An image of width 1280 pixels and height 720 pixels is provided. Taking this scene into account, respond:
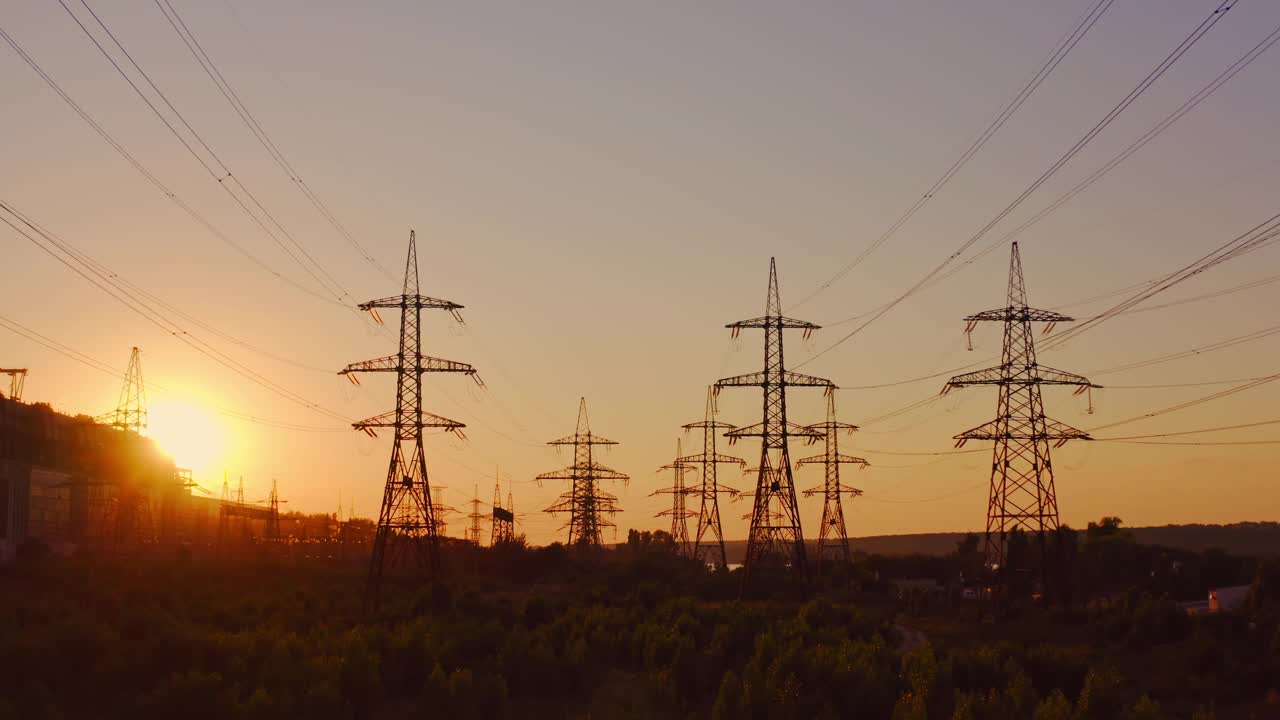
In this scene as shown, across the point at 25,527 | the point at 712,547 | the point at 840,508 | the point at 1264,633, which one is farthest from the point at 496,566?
the point at 1264,633

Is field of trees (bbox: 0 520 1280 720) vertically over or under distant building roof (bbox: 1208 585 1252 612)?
under

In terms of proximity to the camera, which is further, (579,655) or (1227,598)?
(1227,598)

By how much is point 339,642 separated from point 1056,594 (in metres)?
70.7

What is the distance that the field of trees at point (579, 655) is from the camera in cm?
3403

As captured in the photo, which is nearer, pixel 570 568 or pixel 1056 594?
pixel 1056 594

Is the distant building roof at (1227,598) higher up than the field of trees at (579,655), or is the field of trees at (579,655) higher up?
the distant building roof at (1227,598)

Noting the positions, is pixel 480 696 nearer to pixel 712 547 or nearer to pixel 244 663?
pixel 244 663

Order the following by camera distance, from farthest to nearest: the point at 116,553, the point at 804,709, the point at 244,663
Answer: the point at 116,553
the point at 244,663
the point at 804,709

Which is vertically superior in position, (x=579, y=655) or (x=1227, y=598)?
(x=1227, y=598)

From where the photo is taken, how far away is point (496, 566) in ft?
384

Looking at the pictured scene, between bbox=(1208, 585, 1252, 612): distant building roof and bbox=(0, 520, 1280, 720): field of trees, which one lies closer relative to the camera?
bbox=(0, 520, 1280, 720): field of trees

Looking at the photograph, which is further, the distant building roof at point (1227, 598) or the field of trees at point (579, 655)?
the distant building roof at point (1227, 598)

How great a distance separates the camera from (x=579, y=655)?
44.8m

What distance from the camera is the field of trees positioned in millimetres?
34031
